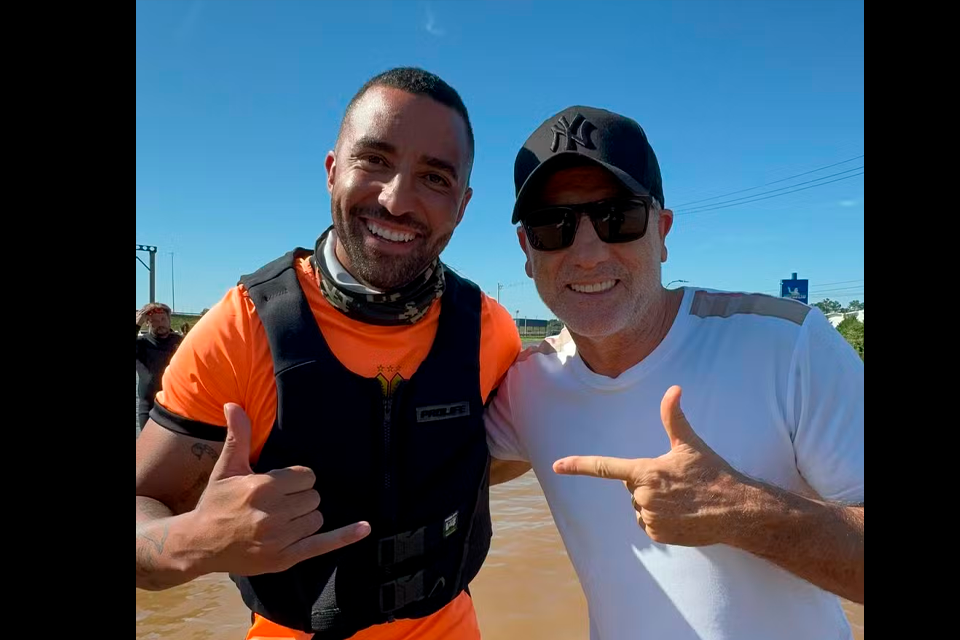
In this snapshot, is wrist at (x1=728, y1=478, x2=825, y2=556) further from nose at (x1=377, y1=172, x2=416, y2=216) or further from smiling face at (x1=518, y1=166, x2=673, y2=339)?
nose at (x1=377, y1=172, x2=416, y2=216)

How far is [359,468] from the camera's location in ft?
6.10

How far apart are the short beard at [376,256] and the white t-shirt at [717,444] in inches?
29.5

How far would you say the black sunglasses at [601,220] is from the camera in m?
2.02

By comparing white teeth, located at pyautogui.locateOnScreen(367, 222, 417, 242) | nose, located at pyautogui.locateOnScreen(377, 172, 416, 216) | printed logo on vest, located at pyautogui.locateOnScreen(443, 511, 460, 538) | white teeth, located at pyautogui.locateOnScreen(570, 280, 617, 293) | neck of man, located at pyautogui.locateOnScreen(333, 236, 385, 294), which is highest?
nose, located at pyautogui.locateOnScreen(377, 172, 416, 216)

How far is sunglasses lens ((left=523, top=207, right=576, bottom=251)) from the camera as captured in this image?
204 centimetres

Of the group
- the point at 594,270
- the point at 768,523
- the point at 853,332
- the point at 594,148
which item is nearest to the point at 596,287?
the point at 594,270

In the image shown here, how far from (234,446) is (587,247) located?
4.46 feet

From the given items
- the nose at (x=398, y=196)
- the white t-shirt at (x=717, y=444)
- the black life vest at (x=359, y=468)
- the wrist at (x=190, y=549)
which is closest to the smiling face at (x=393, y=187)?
the nose at (x=398, y=196)

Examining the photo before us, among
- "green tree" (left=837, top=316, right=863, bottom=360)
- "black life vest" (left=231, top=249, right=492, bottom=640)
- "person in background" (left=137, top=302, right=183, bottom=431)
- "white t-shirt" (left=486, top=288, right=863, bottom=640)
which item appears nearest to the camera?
"white t-shirt" (left=486, top=288, right=863, bottom=640)

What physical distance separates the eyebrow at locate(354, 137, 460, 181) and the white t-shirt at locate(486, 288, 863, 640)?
0.93 metres

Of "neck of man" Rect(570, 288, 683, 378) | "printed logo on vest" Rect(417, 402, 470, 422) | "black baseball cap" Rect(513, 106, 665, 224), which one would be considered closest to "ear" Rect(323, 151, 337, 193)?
"black baseball cap" Rect(513, 106, 665, 224)

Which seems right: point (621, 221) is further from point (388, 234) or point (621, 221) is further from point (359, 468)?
point (359, 468)
